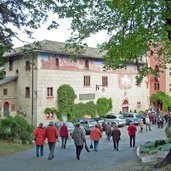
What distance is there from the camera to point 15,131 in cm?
2139

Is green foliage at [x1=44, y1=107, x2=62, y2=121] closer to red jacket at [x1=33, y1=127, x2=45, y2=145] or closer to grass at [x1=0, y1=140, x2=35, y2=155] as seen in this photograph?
grass at [x1=0, y1=140, x2=35, y2=155]

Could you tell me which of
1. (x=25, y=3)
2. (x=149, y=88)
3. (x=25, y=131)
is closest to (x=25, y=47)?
(x=25, y=3)

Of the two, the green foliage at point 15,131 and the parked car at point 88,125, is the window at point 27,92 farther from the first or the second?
the green foliage at point 15,131

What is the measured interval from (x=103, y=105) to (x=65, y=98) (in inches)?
300

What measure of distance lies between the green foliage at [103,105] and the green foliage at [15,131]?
2601cm

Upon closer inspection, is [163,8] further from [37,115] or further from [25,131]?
[37,115]

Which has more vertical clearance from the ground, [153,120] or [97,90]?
[97,90]

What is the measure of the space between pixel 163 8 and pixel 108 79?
128ft

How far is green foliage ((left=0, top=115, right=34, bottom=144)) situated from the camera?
21.0m

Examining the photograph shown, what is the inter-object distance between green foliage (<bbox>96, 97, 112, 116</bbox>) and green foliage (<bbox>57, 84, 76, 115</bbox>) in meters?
5.53

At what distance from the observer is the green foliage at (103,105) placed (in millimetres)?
47656

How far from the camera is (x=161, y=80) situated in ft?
199

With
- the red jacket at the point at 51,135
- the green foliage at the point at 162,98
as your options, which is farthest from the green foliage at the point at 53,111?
the red jacket at the point at 51,135

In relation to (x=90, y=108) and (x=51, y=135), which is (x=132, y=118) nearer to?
(x=90, y=108)
